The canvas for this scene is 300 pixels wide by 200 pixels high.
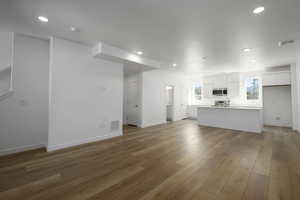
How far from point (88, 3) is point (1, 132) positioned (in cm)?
342

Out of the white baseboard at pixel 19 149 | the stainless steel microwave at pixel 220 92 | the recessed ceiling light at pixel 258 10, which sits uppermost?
the recessed ceiling light at pixel 258 10

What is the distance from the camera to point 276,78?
5672mm

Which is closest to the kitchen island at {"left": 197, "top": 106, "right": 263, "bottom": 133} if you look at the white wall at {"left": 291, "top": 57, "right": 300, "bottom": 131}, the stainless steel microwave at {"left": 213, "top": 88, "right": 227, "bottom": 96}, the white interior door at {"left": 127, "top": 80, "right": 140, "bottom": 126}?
the white wall at {"left": 291, "top": 57, "right": 300, "bottom": 131}

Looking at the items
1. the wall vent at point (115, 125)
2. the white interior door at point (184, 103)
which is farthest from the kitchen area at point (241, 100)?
the wall vent at point (115, 125)

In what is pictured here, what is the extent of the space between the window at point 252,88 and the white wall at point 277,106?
0.42 m

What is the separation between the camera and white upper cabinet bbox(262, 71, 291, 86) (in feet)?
17.8

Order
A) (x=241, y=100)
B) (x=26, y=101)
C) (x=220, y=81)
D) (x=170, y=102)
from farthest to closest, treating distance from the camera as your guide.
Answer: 1. (x=170, y=102)
2. (x=220, y=81)
3. (x=241, y=100)
4. (x=26, y=101)

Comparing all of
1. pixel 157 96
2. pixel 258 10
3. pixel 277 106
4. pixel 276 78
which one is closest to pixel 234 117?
pixel 277 106

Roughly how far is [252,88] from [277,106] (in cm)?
132

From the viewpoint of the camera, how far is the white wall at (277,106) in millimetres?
5777

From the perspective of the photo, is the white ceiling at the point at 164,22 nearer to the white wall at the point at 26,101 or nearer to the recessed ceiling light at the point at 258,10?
the recessed ceiling light at the point at 258,10

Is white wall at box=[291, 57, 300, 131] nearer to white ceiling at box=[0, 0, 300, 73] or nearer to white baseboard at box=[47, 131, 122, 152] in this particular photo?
white ceiling at box=[0, 0, 300, 73]

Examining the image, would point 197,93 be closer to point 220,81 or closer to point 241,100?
point 220,81

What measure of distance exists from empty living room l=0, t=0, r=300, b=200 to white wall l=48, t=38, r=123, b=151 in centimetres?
3
